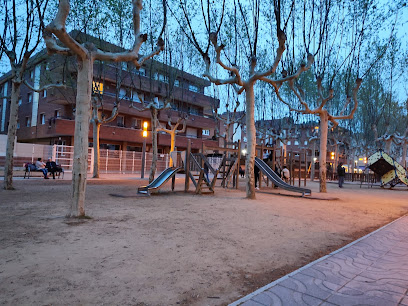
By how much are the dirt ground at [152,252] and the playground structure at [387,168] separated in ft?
47.7

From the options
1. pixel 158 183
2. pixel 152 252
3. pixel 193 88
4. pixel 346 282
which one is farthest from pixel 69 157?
pixel 346 282

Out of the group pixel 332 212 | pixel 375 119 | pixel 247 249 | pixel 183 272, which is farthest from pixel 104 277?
pixel 375 119

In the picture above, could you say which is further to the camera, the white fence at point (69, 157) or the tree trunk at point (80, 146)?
the white fence at point (69, 157)

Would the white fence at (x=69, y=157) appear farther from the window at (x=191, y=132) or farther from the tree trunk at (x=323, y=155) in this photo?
the tree trunk at (x=323, y=155)

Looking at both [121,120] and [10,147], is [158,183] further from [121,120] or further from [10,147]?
[121,120]

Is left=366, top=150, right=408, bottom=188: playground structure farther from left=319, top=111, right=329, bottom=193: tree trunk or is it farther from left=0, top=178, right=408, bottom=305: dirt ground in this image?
left=0, top=178, right=408, bottom=305: dirt ground

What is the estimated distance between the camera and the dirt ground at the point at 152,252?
8.38 feet

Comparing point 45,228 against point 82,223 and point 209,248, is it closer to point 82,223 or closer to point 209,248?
point 82,223

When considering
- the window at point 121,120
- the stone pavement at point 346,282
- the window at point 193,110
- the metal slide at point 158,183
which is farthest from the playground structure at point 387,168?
the window at point 121,120

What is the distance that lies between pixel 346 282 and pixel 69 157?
23.6m

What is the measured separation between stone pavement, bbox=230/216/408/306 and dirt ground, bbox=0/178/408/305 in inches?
9.9

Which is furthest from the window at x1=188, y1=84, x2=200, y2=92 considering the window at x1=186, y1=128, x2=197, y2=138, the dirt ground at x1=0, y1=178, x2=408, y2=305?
the dirt ground at x1=0, y1=178, x2=408, y2=305

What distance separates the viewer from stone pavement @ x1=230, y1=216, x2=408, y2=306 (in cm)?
246

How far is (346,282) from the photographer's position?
9.46 feet
